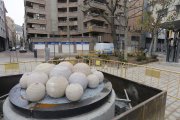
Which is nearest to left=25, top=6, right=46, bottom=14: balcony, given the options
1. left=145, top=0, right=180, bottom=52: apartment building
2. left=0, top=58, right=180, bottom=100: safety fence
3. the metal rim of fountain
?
left=145, top=0, right=180, bottom=52: apartment building

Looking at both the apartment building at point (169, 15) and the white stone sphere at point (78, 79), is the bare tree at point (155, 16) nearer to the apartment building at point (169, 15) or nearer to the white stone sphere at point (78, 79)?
the apartment building at point (169, 15)

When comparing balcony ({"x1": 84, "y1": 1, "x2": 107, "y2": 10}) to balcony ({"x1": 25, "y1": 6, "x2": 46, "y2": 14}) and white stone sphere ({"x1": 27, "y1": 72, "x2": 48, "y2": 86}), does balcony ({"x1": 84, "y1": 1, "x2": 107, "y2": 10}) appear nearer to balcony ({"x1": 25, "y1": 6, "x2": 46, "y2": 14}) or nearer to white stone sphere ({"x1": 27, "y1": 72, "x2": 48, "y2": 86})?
balcony ({"x1": 25, "y1": 6, "x2": 46, "y2": 14})

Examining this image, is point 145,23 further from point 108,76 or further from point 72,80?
point 72,80

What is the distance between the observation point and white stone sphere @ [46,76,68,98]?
286 centimetres

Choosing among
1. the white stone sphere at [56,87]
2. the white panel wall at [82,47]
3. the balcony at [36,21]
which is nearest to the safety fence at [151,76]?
the white stone sphere at [56,87]

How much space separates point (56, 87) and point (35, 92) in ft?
1.38

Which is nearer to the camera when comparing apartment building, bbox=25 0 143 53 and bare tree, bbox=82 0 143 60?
bare tree, bbox=82 0 143 60

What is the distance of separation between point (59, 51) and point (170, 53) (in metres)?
22.3

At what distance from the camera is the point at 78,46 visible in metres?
28.5

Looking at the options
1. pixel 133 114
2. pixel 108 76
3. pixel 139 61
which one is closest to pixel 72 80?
pixel 133 114

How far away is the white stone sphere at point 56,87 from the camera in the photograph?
9.37 ft

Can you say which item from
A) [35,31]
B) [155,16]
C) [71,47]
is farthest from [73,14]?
[155,16]

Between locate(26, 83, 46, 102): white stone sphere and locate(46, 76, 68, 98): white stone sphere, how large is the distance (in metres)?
0.13

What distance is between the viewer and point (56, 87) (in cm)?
284
